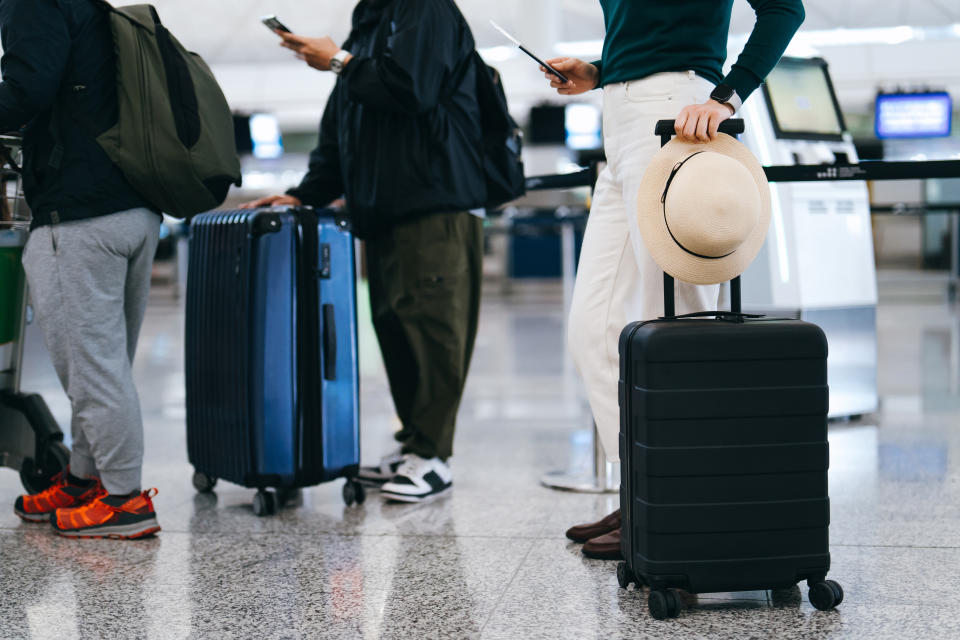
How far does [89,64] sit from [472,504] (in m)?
1.46

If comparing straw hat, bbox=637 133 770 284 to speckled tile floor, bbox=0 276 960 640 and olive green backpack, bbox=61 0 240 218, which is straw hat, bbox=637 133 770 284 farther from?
olive green backpack, bbox=61 0 240 218

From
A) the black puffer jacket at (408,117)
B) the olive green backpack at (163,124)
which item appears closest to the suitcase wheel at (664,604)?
the black puffer jacket at (408,117)

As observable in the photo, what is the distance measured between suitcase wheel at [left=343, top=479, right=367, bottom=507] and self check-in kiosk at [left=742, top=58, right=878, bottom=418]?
1.97 meters

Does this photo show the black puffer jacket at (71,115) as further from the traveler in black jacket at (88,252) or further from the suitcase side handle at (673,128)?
the suitcase side handle at (673,128)

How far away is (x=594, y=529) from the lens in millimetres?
2154

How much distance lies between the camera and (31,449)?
8.56ft

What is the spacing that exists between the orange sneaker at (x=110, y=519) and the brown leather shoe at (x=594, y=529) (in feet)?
A: 3.29

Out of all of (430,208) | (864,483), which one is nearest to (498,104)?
(430,208)

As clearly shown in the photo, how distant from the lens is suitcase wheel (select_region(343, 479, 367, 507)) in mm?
2594

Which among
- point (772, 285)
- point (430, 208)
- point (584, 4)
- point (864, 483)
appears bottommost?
point (864, 483)

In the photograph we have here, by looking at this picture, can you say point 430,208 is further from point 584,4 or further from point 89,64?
point 584,4

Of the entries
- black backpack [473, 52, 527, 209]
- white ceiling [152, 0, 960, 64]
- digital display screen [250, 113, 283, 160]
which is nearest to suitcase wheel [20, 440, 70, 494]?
black backpack [473, 52, 527, 209]

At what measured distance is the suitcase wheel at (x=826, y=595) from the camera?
1.69 m

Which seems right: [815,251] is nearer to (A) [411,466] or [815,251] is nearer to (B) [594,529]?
(A) [411,466]
